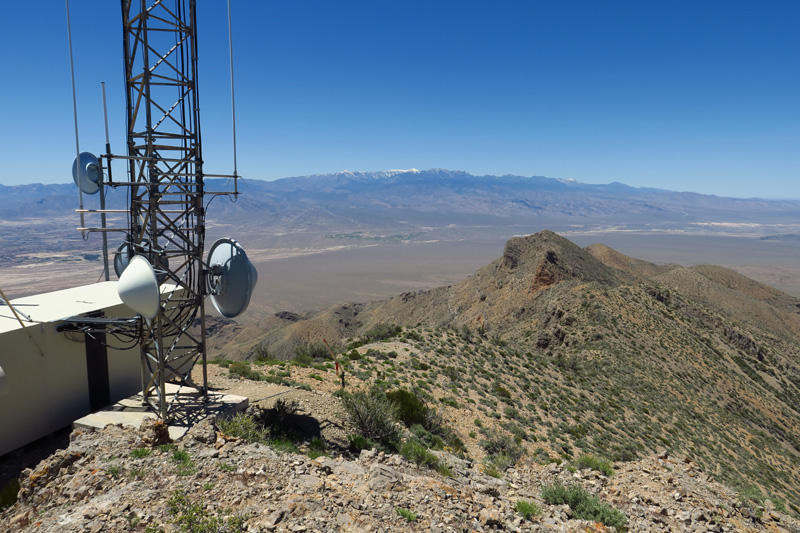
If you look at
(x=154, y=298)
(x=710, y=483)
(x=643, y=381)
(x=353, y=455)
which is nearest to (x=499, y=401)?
(x=710, y=483)

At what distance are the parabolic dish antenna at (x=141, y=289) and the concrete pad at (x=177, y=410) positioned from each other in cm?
247

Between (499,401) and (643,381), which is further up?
(499,401)

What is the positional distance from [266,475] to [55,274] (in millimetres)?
142805

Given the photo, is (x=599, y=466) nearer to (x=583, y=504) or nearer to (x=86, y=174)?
(x=583, y=504)

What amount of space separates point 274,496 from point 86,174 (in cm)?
962

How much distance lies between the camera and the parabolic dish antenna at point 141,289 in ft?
24.7

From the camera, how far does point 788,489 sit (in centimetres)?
1700

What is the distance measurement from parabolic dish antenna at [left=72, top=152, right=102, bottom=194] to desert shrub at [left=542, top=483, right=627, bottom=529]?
12.2m

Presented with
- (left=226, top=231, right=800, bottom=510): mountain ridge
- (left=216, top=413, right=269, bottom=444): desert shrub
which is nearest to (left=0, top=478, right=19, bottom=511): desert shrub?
(left=216, top=413, right=269, bottom=444): desert shrub

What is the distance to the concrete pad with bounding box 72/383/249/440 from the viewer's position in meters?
8.71

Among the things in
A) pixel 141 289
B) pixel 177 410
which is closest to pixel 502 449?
pixel 177 410

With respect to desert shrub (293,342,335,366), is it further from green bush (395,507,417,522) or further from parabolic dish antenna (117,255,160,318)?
green bush (395,507,417,522)

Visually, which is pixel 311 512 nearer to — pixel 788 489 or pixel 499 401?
pixel 499 401

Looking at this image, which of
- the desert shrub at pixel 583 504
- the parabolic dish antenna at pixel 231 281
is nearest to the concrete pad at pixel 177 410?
the parabolic dish antenna at pixel 231 281
